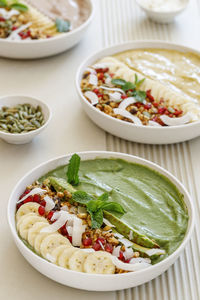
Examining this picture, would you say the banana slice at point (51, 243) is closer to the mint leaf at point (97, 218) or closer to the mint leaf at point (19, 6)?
the mint leaf at point (97, 218)

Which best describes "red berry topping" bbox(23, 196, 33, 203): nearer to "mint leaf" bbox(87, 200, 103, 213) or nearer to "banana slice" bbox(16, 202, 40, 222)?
"banana slice" bbox(16, 202, 40, 222)

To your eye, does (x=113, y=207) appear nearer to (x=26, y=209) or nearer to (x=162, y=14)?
(x=26, y=209)

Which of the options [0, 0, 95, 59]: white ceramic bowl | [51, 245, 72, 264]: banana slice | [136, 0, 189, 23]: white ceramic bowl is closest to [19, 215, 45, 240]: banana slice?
[51, 245, 72, 264]: banana slice

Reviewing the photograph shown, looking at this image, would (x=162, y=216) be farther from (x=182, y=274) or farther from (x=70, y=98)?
(x=70, y=98)

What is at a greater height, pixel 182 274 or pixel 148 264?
pixel 148 264

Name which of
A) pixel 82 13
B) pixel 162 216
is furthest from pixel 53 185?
pixel 82 13

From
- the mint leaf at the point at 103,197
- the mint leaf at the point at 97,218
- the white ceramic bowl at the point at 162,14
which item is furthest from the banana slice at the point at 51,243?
the white ceramic bowl at the point at 162,14

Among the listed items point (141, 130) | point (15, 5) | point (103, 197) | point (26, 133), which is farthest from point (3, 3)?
point (103, 197)
